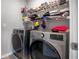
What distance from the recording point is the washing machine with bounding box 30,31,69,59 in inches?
31.2

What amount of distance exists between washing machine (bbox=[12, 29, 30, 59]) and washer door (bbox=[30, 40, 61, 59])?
15 cm

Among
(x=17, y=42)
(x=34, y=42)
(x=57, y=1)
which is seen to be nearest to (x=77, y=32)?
(x=34, y=42)

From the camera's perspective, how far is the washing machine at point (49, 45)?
0.79 metres

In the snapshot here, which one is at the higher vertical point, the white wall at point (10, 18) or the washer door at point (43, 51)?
the white wall at point (10, 18)

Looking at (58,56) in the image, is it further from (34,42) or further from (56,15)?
(56,15)

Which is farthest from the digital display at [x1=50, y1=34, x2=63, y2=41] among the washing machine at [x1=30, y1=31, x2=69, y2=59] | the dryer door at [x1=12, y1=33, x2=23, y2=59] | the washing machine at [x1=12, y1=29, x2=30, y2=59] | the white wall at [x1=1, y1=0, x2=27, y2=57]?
the white wall at [x1=1, y1=0, x2=27, y2=57]

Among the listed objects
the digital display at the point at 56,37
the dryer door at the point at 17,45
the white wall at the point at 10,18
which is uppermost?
the white wall at the point at 10,18

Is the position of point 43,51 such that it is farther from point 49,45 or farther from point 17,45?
point 17,45

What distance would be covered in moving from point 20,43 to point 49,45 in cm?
60

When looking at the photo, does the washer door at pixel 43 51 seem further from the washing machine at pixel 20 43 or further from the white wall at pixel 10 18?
the white wall at pixel 10 18

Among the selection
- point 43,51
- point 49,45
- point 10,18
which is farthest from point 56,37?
point 10,18

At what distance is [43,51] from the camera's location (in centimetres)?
100

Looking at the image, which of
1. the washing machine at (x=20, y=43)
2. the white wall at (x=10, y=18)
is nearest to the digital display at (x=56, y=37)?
the washing machine at (x=20, y=43)

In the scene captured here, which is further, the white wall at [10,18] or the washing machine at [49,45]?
the white wall at [10,18]
